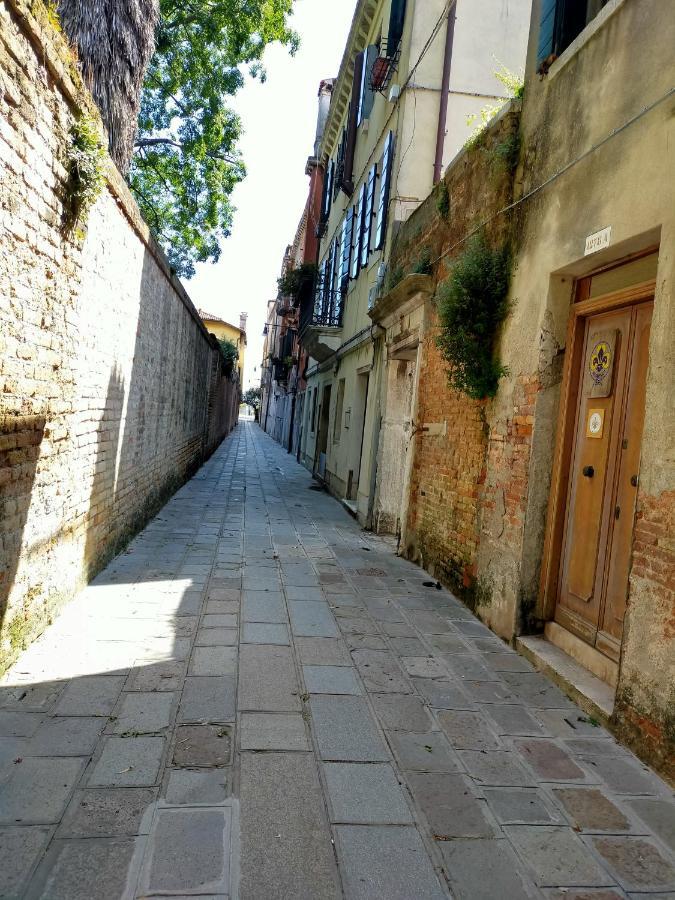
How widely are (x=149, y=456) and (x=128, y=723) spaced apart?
545cm

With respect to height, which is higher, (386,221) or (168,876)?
(386,221)

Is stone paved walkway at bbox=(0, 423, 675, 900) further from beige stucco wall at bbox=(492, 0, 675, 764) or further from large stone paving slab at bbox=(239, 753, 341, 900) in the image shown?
beige stucco wall at bbox=(492, 0, 675, 764)

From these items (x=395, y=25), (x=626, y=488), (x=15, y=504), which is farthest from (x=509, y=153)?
(x=395, y=25)

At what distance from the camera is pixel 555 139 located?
4.77 metres

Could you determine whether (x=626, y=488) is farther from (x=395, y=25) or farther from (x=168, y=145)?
(x=168, y=145)

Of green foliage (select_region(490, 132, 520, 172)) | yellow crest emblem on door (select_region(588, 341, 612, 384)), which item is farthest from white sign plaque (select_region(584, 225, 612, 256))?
green foliage (select_region(490, 132, 520, 172))

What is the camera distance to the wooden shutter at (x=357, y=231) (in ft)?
39.0

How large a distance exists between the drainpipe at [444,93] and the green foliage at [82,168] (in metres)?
6.35

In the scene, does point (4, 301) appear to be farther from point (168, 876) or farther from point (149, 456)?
point (149, 456)

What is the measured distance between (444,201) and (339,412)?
292 inches

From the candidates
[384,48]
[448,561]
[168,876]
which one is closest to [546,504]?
[448,561]

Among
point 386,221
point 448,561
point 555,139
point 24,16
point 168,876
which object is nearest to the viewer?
point 168,876

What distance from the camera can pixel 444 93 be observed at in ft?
30.2

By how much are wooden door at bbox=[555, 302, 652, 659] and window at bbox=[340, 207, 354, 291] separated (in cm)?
935
